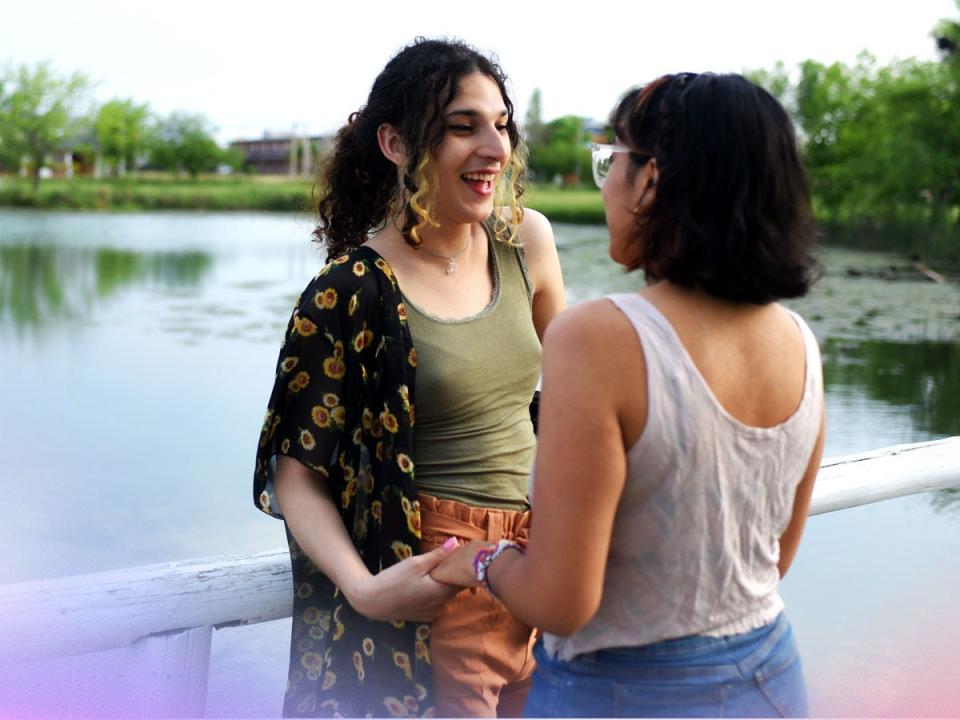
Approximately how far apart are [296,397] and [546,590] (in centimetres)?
52

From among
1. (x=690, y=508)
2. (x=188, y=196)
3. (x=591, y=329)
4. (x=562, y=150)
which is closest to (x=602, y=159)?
(x=591, y=329)

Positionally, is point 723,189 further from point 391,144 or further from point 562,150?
point 562,150

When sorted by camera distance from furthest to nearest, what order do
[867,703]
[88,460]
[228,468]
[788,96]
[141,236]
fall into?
1. [788,96]
2. [141,236]
3. [88,460]
4. [228,468]
5. [867,703]

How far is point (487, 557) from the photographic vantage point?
1.20 metres

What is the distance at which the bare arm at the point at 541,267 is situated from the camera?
1.76 meters

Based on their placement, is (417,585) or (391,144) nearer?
(417,585)

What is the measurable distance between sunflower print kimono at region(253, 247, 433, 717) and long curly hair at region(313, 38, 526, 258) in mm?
181

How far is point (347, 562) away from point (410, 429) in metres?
0.19

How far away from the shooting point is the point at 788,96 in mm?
47125

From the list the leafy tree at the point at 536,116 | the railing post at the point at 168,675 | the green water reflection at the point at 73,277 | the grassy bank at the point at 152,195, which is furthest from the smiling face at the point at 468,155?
the leafy tree at the point at 536,116

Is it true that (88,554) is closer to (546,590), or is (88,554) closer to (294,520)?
(294,520)

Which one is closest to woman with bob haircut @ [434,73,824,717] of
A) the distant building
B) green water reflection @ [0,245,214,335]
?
green water reflection @ [0,245,214,335]

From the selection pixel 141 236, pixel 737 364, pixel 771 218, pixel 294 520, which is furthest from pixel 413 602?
pixel 141 236

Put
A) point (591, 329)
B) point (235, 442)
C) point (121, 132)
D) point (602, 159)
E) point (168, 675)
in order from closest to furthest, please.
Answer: point (591, 329) < point (602, 159) < point (168, 675) < point (235, 442) < point (121, 132)
